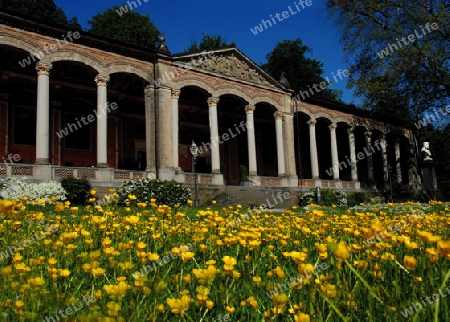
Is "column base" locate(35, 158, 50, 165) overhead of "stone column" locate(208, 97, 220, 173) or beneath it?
beneath

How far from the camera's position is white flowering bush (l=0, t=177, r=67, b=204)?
550 inches

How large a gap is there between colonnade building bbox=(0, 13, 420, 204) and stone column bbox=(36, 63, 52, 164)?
0.05 m

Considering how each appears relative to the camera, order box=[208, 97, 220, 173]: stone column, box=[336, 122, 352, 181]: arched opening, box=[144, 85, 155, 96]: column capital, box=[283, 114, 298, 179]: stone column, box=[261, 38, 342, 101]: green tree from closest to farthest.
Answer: box=[144, 85, 155, 96]: column capital, box=[208, 97, 220, 173]: stone column, box=[283, 114, 298, 179]: stone column, box=[336, 122, 352, 181]: arched opening, box=[261, 38, 342, 101]: green tree

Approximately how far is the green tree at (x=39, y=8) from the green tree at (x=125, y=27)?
143 inches

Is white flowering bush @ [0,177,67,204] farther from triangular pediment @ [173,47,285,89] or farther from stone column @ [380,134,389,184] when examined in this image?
stone column @ [380,134,389,184]

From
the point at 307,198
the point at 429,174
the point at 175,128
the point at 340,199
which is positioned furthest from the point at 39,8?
the point at 429,174

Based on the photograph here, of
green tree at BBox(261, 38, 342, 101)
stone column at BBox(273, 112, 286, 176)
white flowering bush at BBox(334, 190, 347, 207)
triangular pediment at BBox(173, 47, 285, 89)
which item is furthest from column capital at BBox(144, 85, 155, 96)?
green tree at BBox(261, 38, 342, 101)

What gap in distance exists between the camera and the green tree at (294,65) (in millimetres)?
48875

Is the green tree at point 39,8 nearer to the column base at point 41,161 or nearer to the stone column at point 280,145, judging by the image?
the stone column at point 280,145

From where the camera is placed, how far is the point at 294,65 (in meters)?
49.8

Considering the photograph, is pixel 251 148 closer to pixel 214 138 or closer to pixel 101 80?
pixel 214 138

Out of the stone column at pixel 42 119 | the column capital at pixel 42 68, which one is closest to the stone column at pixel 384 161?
the stone column at pixel 42 119

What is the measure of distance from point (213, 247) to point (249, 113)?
72.7ft

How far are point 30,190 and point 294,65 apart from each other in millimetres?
41549
